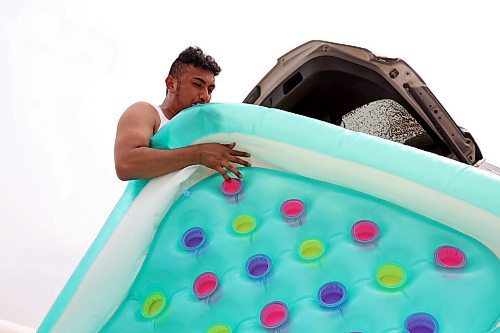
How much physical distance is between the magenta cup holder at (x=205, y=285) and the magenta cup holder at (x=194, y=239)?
9 centimetres

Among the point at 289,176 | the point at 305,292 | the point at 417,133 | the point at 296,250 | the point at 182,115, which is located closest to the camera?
the point at 305,292

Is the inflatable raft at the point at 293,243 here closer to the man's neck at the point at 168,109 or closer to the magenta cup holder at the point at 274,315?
the magenta cup holder at the point at 274,315

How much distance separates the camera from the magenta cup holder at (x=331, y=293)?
1.24 metres

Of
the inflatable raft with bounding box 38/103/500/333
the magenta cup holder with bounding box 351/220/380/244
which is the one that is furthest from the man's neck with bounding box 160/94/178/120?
the magenta cup holder with bounding box 351/220/380/244

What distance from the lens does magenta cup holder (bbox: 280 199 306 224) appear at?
144 centimetres

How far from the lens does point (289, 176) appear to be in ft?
5.09

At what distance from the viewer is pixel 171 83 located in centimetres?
201

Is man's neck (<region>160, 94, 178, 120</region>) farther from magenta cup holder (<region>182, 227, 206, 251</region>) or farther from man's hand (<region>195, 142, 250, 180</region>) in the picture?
magenta cup holder (<region>182, 227, 206, 251</region>)

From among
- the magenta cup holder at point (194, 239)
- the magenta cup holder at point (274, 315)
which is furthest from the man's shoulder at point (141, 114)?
the magenta cup holder at point (274, 315)

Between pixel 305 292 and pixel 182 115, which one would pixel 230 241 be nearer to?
pixel 305 292

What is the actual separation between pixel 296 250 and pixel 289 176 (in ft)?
0.81

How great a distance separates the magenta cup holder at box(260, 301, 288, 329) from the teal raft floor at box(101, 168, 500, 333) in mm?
11

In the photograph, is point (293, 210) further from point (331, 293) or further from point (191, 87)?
point (191, 87)

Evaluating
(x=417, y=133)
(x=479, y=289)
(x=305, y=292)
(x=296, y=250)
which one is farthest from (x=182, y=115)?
(x=417, y=133)
